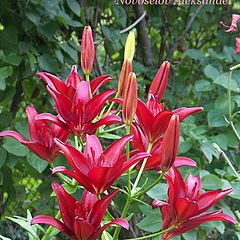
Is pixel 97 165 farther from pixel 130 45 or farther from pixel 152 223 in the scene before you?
pixel 152 223

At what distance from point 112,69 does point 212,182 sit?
2.09 feet

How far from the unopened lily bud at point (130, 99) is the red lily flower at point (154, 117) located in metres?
0.02

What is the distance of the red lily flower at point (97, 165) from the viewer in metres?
0.49

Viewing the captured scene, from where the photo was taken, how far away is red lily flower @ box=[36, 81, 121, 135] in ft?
1.82

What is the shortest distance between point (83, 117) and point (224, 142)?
2.60 ft

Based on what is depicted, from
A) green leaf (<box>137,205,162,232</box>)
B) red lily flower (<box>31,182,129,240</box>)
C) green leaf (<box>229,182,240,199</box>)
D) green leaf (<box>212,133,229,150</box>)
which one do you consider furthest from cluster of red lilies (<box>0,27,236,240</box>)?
green leaf (<box>212,133,229,150</box>)

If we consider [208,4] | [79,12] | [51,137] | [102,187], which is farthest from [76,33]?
[102,187]

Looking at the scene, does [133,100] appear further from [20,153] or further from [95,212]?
[20,153]

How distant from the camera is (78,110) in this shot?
555 mm

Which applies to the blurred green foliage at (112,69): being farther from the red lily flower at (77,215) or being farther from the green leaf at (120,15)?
the red lily flower at (77,215)

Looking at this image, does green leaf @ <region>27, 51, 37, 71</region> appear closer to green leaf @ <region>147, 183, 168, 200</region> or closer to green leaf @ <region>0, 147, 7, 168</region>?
green leaf @ <region>0, 147, 7, 168</region>

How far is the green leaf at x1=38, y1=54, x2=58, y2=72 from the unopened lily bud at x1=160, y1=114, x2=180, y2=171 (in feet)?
2.85

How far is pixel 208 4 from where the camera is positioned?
5.39 feet

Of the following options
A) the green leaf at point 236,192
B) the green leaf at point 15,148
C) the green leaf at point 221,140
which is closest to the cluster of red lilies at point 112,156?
the green leaf at point 236,192
